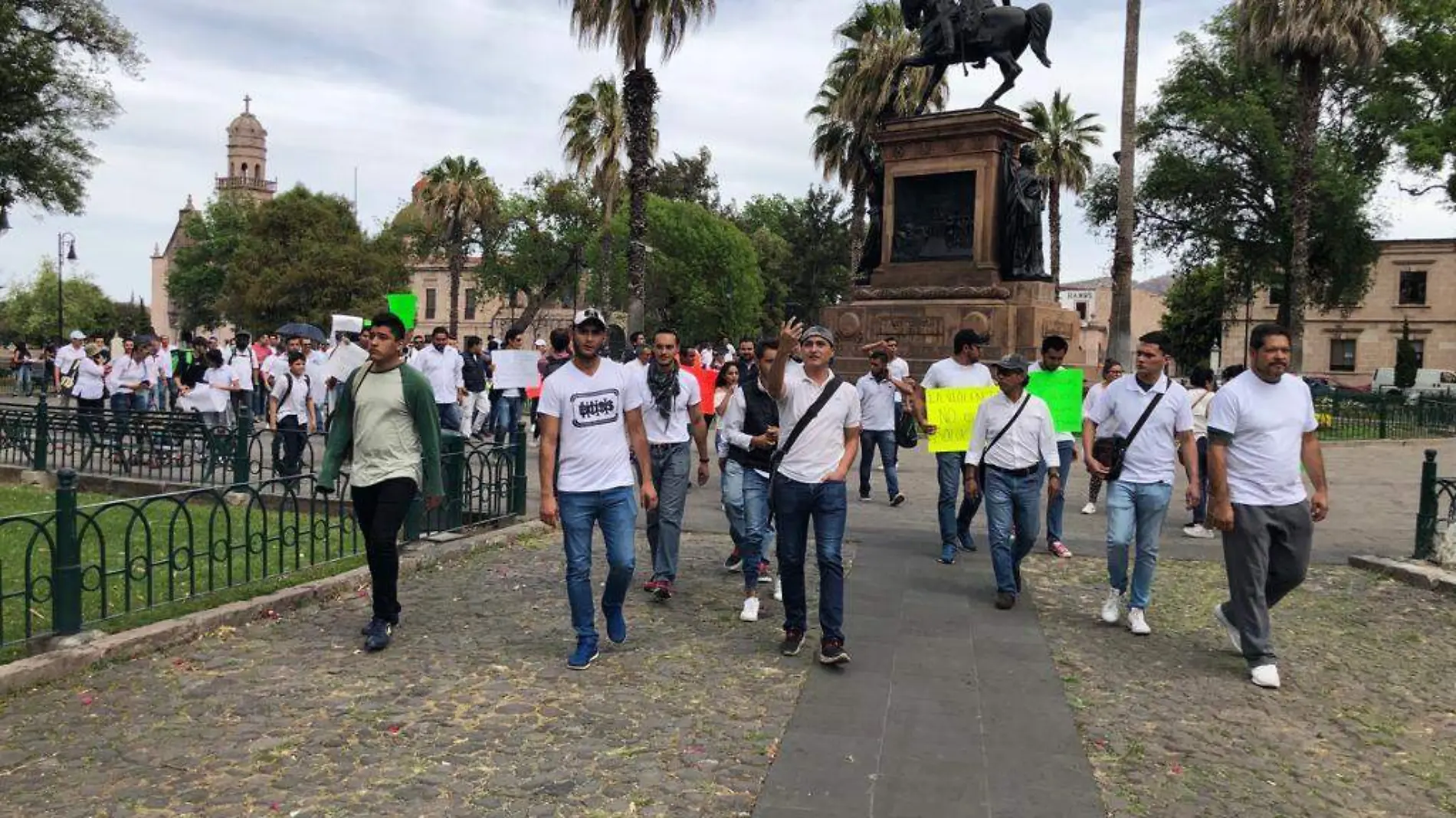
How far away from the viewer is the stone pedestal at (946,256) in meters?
19.3

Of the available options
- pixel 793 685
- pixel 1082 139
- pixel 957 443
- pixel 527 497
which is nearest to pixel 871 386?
pixel 957 443

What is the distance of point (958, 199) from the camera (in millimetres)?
19891

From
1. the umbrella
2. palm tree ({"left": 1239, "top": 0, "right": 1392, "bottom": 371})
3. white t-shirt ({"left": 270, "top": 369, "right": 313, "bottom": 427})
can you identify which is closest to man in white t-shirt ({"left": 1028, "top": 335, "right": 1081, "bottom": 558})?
white t-shirt ({"left": 270, "top": 369, "right": 313, "bottom": 427})

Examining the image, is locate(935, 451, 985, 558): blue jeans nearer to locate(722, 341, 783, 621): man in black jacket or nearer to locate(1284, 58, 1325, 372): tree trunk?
locate(722, 341, 783, 621): man in black jacket

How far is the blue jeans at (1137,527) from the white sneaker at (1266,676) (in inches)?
39.4

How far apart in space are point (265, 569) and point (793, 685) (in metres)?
3.70

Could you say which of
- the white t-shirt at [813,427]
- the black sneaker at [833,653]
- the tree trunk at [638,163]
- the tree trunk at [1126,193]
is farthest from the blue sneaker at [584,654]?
the tree trunk at [1126,193]

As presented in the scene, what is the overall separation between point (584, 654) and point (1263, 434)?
3.84 m

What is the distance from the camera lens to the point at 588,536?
5.71 metres

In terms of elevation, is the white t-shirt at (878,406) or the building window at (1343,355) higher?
the building window at (1343,355)

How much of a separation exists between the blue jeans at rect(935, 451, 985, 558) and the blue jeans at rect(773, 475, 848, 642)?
2949 millimetres

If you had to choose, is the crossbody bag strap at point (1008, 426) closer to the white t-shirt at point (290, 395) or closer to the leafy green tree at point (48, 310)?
the white t-shirt at point (290, 395)

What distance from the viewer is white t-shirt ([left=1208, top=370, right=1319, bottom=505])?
5684 mm

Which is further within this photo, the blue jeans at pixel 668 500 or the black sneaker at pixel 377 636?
the blue jeans at pixel 668 500
